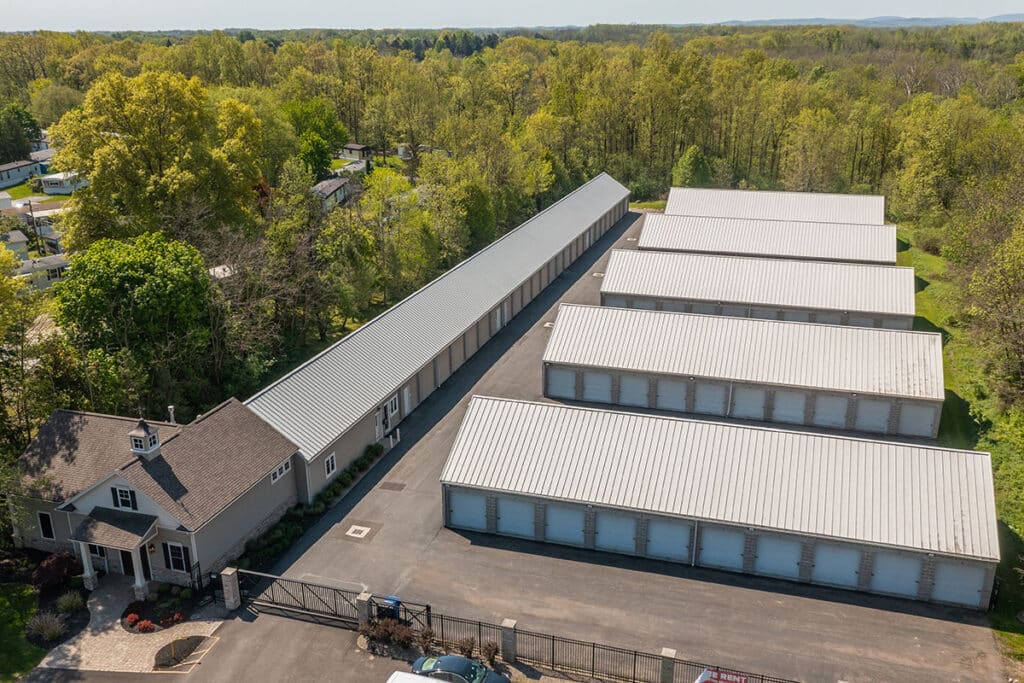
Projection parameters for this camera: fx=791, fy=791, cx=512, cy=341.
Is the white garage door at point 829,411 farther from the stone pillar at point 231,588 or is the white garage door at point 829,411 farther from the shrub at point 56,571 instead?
the shrub at point 56,571

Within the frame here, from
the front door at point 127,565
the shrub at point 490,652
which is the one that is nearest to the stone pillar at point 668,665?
the shrub at point 490,652

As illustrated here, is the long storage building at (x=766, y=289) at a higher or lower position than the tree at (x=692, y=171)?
lower

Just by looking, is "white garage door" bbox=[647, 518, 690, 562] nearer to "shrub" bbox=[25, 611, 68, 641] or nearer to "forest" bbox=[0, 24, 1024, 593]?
"forest" bbox=[0, 24, 1024, 593]

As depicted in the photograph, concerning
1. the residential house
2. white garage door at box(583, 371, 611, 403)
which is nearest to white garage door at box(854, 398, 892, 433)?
white garage door at box(583, 371, 611, 403)

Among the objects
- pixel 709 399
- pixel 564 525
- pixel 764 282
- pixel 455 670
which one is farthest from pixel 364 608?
pixel 764 282

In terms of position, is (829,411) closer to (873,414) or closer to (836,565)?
(873,414)

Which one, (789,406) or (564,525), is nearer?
(564,525)
